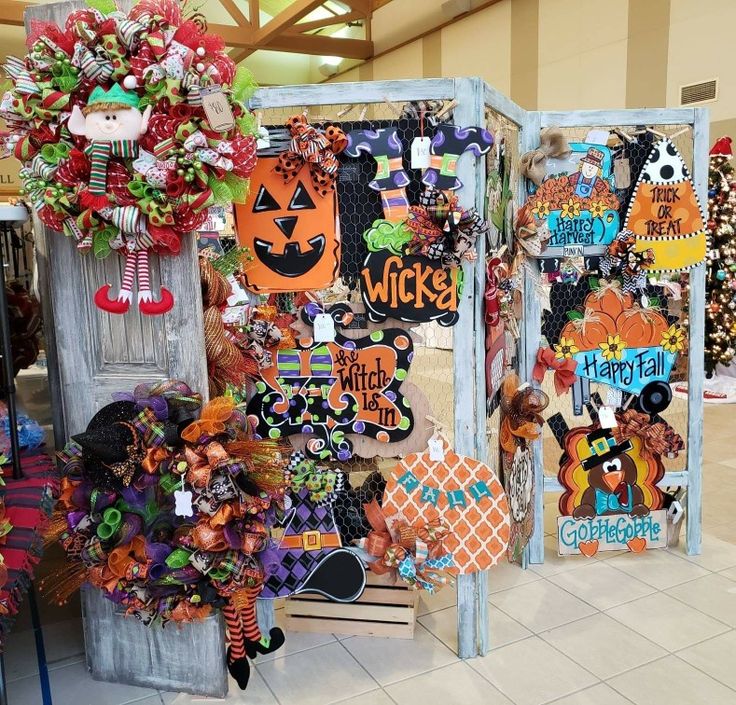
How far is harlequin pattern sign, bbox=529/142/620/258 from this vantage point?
9.30 ft

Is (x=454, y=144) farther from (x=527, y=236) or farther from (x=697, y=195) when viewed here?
(x=697, y=195)

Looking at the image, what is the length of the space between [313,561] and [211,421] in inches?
30.8

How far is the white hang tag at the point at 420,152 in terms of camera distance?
2.19 m

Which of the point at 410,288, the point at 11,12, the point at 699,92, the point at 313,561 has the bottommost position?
the point at 313,561

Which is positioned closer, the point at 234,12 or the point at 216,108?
the point at 216,108

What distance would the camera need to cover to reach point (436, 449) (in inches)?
92.7

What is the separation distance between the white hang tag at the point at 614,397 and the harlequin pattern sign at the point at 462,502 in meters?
0.94

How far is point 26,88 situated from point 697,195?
2.61 m

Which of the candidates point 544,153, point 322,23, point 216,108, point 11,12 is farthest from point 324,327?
point 322,23

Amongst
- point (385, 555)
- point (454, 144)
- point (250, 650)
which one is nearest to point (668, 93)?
point (454, 144)

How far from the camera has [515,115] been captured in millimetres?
2666

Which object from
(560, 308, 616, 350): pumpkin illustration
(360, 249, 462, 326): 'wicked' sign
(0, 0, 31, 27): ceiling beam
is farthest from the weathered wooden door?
(0, 0, 31, 27): ceiling beam

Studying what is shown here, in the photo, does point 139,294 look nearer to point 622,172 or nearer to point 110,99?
point 110,99

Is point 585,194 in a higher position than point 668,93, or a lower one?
lower
